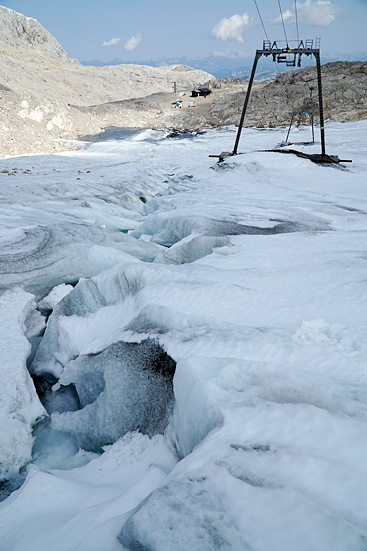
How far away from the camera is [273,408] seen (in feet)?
7.86

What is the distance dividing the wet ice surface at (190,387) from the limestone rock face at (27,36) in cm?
7445

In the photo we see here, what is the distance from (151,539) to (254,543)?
0.48 m

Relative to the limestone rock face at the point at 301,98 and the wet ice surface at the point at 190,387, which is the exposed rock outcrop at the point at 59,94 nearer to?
the limestone rock face at the point at 301,98

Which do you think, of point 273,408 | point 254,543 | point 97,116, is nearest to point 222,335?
point 273,408

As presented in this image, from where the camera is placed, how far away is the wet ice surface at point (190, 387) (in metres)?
1.81

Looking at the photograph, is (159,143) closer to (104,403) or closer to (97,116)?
(97,116)

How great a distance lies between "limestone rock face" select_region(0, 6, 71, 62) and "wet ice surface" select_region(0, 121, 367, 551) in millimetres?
74446

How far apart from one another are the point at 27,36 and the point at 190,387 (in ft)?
279

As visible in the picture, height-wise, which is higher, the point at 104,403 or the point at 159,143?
the point at 159,143

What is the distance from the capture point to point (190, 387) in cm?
264

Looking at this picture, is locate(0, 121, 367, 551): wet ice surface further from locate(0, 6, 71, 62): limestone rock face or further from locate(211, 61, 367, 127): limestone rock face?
locate(0, 6, 71, 62): limestone rock face

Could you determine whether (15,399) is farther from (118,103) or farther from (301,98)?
(118,103)

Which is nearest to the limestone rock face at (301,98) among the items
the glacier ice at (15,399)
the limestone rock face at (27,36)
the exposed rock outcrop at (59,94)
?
the exposed rock outcrop at (59,94)

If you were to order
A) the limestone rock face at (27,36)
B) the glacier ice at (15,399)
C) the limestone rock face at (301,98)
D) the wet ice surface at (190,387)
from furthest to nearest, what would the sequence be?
1. the limestone rock face at (27,36)
2. the limestone rock face at (301,98)
3. the glacier ice at (15,399)
4. the wet ice surface at (190,387)
